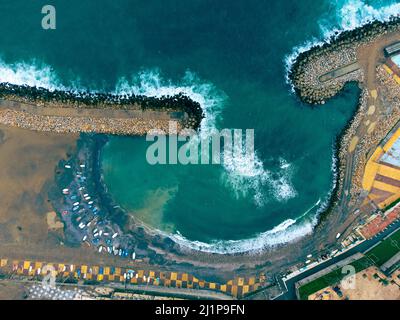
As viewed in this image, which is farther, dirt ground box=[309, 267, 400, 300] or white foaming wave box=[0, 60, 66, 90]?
white foaming wave box=[0, 60, 66, 90]

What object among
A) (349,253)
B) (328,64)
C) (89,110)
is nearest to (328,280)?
(349,253)

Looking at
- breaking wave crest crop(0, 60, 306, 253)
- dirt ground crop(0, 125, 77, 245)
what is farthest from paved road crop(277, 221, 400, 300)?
dirt ground crop(0, 125, 77, 245)

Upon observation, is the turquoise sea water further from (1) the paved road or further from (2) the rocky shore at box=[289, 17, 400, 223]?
(1) the paved road

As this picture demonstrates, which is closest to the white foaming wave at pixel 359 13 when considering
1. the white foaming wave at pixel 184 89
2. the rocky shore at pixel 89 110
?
the white foaming wave at pixel 184 89

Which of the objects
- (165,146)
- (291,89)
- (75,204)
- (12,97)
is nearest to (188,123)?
(165,146)

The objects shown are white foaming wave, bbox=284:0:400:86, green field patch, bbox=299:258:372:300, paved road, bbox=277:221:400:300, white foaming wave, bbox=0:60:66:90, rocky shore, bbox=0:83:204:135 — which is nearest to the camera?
green field patch, bbox=299:258:372:300

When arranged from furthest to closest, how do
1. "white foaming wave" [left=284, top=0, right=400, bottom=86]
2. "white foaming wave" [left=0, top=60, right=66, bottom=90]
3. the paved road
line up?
"white foaming wave" [left=284, top=0, right=400, bottom=86] < "white foaming wave" [left=0, top=60, right=66, bottom=90] < the paved road

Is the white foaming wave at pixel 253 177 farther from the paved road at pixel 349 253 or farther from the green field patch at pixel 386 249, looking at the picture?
the green field patch at pixel 386 249
